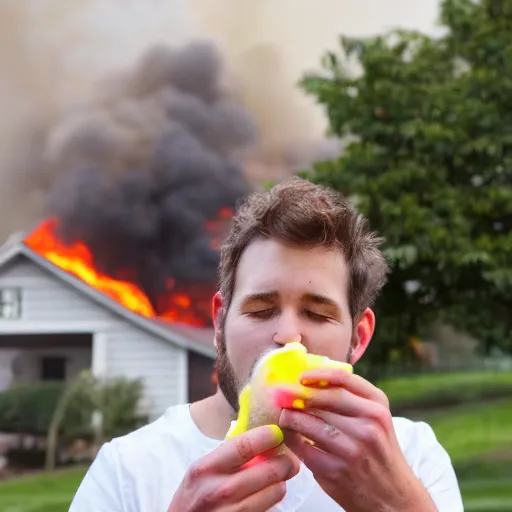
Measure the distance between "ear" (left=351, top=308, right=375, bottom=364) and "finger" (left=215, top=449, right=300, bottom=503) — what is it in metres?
0.33

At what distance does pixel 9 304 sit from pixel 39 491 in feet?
5.73

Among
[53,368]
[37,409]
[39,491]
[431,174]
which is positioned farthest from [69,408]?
[431,174]

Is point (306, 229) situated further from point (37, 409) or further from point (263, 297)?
point (37, 409)

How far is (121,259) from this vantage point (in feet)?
24.1

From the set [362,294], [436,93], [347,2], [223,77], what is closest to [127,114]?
[223,77]

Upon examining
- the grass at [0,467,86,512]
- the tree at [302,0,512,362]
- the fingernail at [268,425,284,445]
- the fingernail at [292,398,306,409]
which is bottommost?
the grass at [0,467,86,512]

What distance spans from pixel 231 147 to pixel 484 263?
3282 mm

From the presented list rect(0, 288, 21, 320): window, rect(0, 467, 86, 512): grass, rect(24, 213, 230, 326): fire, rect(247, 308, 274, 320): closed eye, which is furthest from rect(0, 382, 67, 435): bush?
rect(247, 308, 274, 320): closed eye

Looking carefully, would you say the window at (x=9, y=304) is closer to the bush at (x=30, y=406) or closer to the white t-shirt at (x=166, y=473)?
Result: the bush at (x=30, y=406)

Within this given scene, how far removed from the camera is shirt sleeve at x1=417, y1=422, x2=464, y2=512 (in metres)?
1.19

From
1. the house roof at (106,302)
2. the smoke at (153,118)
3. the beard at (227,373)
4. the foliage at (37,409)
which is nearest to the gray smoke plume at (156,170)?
the smoke at (153,118)

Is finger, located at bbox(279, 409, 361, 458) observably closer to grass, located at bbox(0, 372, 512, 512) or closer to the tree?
the tree

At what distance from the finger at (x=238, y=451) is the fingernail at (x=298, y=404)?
0.06m

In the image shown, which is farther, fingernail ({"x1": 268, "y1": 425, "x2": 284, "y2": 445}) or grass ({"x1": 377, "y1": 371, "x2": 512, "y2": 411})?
grass ({"x1": 377, "y1": 371, "x2": 512, "y2": 411})
